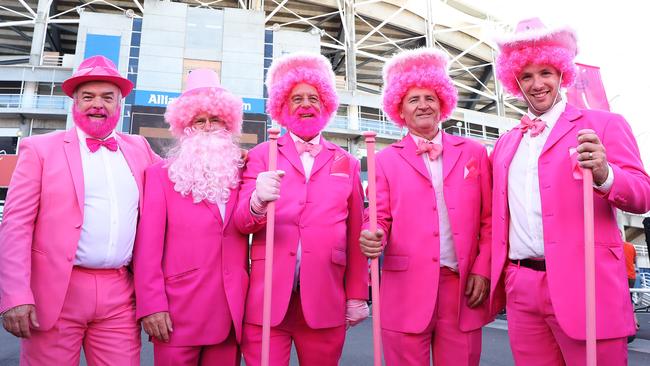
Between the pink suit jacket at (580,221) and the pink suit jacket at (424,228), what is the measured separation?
0.65ft

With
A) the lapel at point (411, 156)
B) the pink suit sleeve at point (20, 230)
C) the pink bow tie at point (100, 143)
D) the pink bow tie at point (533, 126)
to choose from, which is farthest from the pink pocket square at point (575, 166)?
the pink suit sleeve at point (20, 230)

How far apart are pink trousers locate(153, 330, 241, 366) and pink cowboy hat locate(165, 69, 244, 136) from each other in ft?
4.64

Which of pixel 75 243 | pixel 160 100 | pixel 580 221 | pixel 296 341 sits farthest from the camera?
pixel 160 100

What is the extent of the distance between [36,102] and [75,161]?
1172 inches

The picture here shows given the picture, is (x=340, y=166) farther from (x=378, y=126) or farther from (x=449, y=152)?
(x=378, y=126)

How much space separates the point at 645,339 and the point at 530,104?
643 centimetres

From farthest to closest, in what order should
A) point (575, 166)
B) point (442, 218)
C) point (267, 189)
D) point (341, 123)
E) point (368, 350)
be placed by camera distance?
point (341, 123)
point (368, 350)
point (442, 218)
point (267, 189)
point (575, 166)

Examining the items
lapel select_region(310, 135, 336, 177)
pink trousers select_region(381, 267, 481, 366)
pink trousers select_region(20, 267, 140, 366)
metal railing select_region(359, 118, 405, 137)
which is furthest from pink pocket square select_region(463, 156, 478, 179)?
metal railing select_region(359, 118, 405, 137)

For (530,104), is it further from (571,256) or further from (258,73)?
(258,73)

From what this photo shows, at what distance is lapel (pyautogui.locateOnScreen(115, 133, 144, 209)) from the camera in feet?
9.18

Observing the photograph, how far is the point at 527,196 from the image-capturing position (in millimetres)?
2420

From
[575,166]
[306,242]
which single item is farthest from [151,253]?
[575,166]

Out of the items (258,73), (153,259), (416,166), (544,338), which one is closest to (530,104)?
(416,166)

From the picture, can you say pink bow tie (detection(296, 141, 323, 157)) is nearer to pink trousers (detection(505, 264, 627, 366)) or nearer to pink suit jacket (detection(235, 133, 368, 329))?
pink suit jacket (detection(235, 133, 368, 329))
